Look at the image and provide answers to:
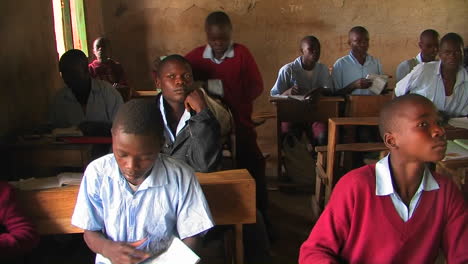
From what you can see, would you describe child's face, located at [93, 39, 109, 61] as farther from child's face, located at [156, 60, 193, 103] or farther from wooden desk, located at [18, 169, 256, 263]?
wooden desk, located at [18, 169, 256, 263]

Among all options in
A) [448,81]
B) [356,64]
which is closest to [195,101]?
[448,81]

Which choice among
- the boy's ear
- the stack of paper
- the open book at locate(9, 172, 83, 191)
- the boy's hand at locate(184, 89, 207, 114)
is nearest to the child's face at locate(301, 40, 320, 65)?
the stack of paper

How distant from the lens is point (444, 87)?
11.0 feet

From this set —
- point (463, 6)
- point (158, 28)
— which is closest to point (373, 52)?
point (463, 6)

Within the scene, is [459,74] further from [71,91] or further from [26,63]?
[26,63]

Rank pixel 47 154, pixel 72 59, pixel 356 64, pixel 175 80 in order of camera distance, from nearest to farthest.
Result: pixel 175 80 < pixel 47 154 < pixel 72 59 < pixel 356 64

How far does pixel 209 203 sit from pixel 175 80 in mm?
745

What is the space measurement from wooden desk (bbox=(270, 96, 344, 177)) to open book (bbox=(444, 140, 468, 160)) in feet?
4.80

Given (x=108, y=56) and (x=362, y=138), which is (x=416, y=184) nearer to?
(x=362, y=138)

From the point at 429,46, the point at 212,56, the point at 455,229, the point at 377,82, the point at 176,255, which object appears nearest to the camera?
the point at 455,229

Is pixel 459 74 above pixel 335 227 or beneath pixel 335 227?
above

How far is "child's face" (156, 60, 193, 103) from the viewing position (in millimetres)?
2400

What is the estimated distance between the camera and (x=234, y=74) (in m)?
3.24

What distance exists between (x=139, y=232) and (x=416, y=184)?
98 centimetres
